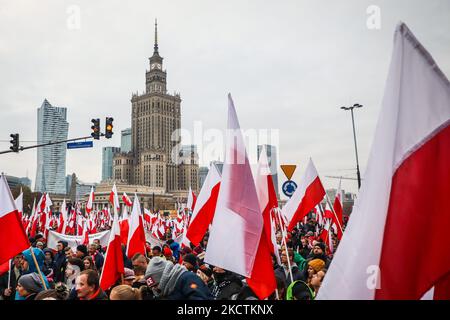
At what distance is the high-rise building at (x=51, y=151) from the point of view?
591 ft

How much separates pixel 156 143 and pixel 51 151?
307 ft

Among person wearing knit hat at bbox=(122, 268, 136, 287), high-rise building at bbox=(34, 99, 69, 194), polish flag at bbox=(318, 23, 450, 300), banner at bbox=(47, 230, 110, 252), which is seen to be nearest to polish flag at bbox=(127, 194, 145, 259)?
person wearing knit hat at bbox=(122, 268, 136, 287)

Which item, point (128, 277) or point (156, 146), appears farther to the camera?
point (156, 146)

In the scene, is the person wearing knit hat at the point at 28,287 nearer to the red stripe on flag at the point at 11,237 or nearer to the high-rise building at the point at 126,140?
the red stripe on flag at the point at 11,237

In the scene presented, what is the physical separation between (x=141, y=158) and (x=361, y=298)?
391 feet

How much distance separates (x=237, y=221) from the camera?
4234mm

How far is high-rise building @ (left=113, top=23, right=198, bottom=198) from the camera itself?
117562 millimetres

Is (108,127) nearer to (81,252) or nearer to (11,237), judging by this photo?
(81,252)

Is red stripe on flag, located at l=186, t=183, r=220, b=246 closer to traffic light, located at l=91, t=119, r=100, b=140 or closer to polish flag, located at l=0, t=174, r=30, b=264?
polish flag, located at l=0, t=174, r=30, b=264

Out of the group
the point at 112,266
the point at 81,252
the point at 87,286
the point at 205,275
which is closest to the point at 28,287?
the point at 87,286

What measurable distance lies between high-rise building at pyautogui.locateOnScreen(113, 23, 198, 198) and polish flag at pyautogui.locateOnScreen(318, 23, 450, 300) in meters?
116

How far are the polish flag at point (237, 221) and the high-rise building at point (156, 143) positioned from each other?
373ft
